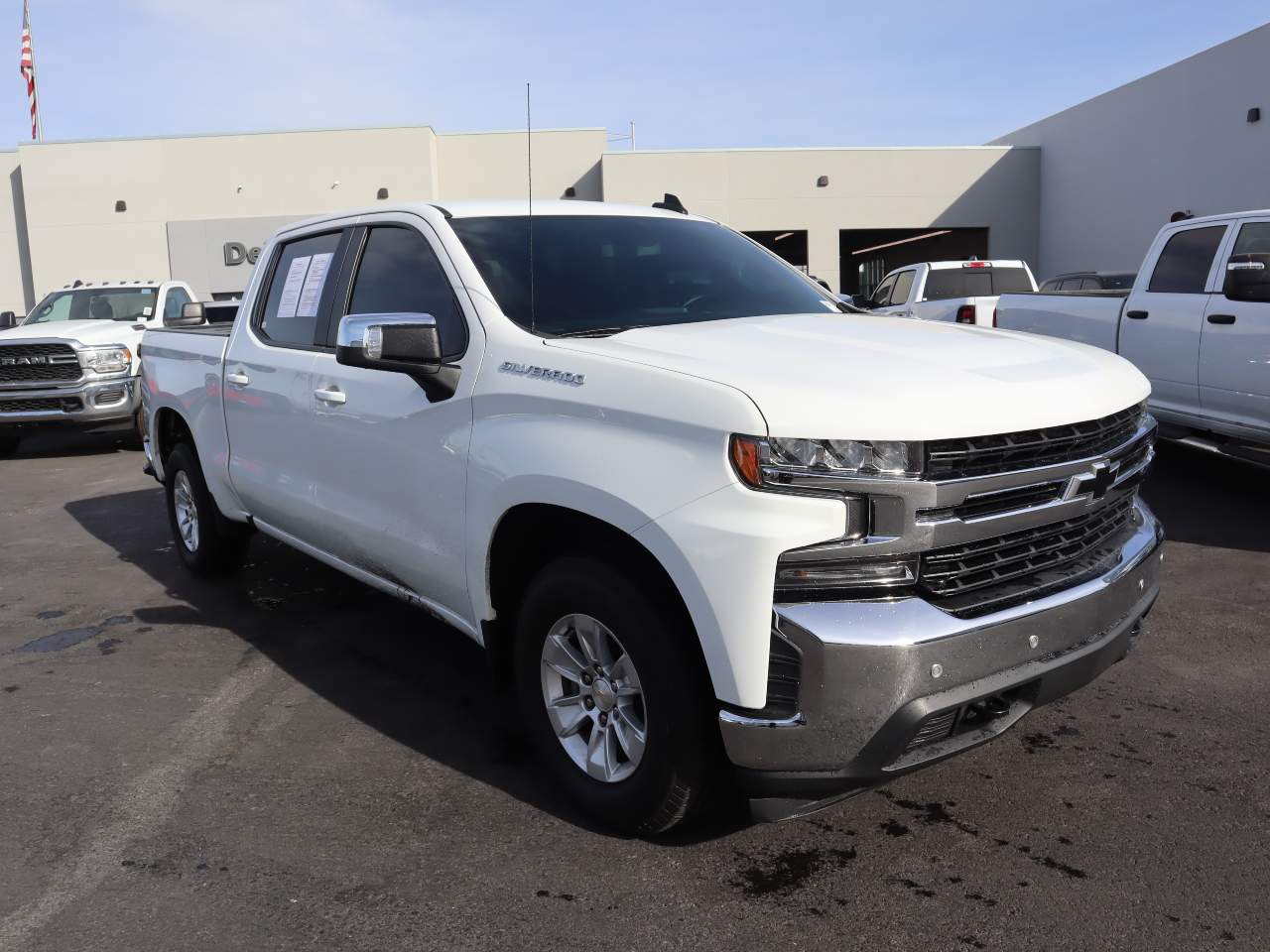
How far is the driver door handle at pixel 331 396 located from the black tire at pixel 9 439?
31.5ft

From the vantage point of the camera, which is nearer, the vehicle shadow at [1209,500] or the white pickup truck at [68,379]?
the vehicle shadow at [1209,500]

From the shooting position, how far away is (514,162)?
28484 millimetres

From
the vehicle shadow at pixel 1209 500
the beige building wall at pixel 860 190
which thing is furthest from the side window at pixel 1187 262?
the beige building wall at pixel 860 190

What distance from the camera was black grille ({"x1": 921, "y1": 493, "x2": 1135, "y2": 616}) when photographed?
268 centimetres

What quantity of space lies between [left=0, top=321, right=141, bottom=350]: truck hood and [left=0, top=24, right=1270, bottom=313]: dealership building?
14.8 metres

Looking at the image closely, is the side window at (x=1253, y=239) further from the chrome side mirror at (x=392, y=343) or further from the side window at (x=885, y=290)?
the side window at (x=885, y=290)

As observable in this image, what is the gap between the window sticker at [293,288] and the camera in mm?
4906

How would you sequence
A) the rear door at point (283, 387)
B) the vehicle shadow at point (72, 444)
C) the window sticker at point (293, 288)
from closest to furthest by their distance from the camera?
the rear door at point (283, 387) < the window sticker at point (293, 288) < the vehicle shadow at point (72, 444)

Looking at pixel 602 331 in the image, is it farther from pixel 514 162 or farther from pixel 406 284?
pixel 514 162

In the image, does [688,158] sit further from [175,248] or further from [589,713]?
[589,713]

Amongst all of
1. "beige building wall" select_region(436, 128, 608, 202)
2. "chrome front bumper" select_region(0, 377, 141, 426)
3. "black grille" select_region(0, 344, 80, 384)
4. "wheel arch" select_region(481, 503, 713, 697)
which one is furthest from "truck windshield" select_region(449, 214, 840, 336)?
"beige building wall" select_region(436, 128, 608, 202)

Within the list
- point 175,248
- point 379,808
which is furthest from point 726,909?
point 175,248

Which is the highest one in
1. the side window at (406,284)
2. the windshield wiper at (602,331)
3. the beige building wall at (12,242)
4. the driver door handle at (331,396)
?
the beige building wall at (12,242)

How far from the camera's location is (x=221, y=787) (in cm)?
362
